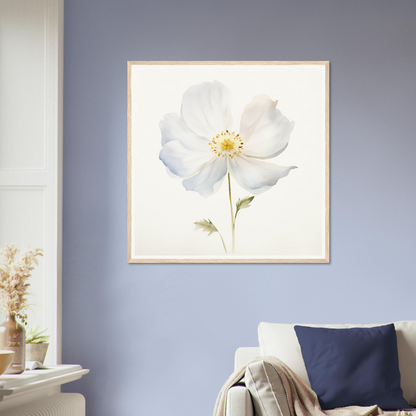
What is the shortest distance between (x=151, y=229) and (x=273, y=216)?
761 millimetres

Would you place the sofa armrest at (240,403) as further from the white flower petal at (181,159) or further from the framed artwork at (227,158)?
the white flower petal at (181,159)

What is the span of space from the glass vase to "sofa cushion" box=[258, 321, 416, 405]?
3.95 ft

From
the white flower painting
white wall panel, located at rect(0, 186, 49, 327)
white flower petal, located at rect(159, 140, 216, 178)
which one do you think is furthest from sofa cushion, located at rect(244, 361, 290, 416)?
white wall panel, located at rect(0, 186, 49, 327)

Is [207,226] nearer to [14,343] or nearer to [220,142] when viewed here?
[220,142]

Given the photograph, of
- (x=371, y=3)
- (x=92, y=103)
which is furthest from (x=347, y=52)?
(x=92, y=103)

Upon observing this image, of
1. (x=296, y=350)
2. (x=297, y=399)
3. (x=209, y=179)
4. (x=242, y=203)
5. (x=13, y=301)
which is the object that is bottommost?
(x=297, y=399)

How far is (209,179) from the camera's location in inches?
105

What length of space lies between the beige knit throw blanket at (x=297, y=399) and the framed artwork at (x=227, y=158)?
0.84 metres

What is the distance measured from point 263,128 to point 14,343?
71.8 inches

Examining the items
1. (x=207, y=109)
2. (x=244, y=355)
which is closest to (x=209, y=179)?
(x=207, y=109)

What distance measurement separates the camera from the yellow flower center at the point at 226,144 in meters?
2.67

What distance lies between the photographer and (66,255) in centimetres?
265

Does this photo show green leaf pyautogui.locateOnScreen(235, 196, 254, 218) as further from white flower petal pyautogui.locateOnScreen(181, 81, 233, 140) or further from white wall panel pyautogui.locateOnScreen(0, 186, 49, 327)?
white wall panel pyautogui.locateOnScreen(0, 186, 49, 327)

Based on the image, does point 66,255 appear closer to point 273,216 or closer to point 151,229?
point 151,229
